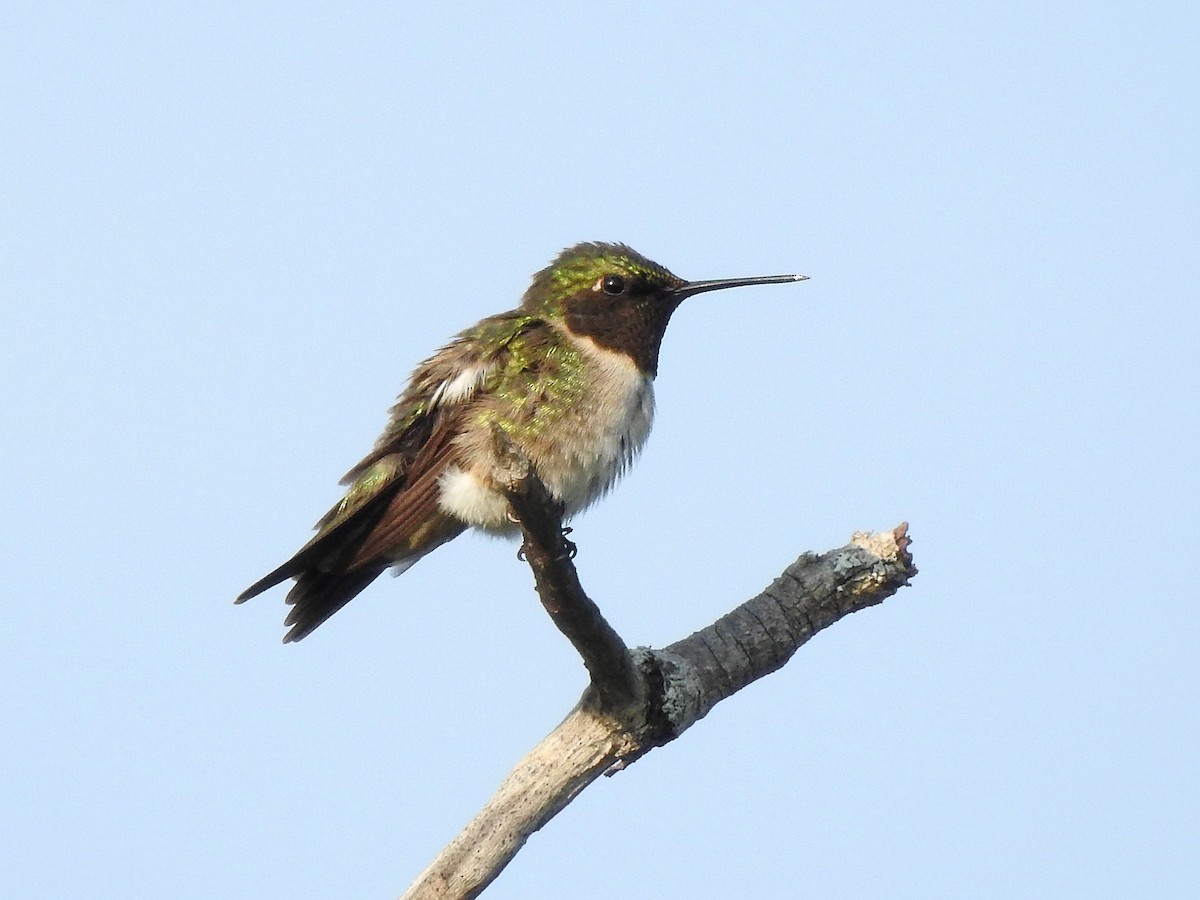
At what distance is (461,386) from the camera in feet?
22.5

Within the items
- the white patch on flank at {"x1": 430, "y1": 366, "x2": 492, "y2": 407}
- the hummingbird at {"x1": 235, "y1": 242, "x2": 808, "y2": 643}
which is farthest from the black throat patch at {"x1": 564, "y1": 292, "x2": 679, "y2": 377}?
the white patch on flank at {"x1": 430, "y1": 366, "x2": 492, "y2": 407}

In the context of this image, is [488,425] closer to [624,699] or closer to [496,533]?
[496,533]

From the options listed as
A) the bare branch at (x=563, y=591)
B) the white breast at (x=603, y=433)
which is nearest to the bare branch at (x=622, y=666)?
the bare branch at (x=563, y=591)

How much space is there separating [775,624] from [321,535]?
233cm

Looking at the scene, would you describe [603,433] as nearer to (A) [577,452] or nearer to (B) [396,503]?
(A) [577,452]

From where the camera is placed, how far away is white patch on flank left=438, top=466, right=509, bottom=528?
6.54 m

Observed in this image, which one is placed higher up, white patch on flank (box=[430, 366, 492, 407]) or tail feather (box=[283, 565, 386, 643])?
white patch on flank (box=[430, 366, 492, 407])

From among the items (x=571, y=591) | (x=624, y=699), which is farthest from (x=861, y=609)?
(x=571, y=591)

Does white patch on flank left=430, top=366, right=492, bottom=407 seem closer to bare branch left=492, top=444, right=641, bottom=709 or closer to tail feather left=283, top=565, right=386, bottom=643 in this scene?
tail feather left=283, top=565, right=386, bottom=643

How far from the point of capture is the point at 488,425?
6.64 m

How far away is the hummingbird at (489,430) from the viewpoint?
669 cm

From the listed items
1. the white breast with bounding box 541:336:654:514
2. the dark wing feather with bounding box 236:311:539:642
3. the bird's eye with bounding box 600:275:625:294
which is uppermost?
the bird's eye with bounding box 600:275:625:294

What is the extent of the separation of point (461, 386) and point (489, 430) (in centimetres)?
38

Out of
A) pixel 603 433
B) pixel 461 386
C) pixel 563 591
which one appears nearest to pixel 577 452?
pixel 603 433
